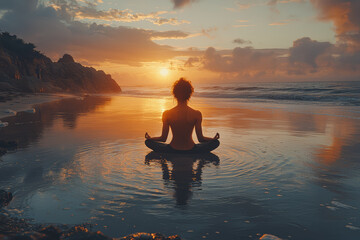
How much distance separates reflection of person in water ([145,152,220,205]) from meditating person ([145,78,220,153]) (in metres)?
0.18

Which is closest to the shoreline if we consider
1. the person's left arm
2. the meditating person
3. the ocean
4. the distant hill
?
the distant hill

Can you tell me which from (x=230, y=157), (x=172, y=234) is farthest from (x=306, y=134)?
(x=172, y=234)

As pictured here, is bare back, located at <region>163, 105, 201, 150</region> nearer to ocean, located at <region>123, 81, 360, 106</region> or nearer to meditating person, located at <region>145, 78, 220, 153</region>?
meditating person, located at <region>145, 78, 220, 153</region>

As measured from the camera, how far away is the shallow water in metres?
3.31

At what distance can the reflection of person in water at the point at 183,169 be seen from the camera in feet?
14.4

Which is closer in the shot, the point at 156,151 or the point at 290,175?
the point at 290,175

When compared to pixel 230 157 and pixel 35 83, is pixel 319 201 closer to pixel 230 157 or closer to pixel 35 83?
pixel 230 157

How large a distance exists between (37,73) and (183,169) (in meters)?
53.5

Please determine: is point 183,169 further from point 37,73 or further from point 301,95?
point 37,73

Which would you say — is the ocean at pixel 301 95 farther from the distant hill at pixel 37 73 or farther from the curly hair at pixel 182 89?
the curly hair at pixel 182 89

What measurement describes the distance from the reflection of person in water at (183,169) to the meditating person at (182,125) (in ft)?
0.58

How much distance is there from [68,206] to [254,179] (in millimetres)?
3135

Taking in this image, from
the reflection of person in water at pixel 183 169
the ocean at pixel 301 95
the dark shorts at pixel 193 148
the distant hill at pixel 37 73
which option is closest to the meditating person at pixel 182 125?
the dark shorts at pixel 193 148

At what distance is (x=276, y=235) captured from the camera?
3.09 metres
